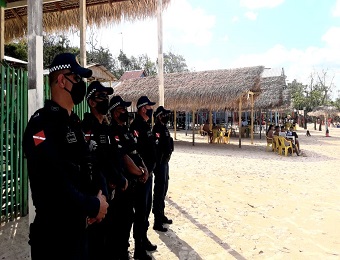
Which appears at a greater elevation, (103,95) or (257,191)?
(103,95)

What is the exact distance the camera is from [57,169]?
170cm

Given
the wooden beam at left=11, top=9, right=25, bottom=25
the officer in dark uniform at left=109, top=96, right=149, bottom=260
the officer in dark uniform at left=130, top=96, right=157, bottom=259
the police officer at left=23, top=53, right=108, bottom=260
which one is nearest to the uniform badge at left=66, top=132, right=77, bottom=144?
the police officer at left=23, top=53, right=108, bottom=260

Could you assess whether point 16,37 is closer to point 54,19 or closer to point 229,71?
point 54,19

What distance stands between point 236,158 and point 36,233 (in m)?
10.1

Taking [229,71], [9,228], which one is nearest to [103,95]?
[9,228]

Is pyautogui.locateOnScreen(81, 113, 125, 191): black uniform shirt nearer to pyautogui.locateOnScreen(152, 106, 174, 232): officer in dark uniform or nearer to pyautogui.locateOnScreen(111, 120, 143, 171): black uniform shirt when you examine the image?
pyautogui.locateOnScreen(111, 120, 143, 171): black uniform shirt

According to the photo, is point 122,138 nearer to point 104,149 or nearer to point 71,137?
point 104,149

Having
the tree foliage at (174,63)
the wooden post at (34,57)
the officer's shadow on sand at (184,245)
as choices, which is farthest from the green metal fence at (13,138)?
the tree foliage at (174,63)

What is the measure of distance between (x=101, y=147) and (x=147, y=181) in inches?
42.0

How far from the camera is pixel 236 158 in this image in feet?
37.2

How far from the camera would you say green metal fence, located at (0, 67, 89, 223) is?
384 centimetres

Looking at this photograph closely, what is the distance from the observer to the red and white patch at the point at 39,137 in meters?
1.70

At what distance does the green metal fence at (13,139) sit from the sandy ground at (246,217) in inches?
10.9

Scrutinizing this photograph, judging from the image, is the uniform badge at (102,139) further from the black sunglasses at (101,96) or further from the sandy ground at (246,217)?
the sandy ground at (246,217)
